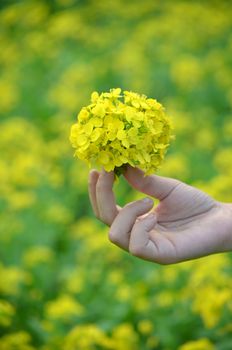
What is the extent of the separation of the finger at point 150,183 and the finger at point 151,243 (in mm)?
69

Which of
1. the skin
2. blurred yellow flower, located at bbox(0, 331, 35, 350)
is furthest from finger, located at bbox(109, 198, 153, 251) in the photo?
blurred yellow flower, located at bbox(0, 331, 35, 350)

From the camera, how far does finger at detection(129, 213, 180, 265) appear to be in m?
2.04

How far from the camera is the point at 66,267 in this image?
4.14 m

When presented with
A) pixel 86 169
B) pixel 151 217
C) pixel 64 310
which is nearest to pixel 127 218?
pixel 151 217

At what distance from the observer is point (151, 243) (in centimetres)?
208

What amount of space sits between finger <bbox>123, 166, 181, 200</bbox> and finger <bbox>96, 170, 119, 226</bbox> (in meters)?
0.06

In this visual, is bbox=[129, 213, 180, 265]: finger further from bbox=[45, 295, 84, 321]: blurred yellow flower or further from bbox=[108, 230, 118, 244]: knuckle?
bbox=[45, 295, 84, 321]: blurred yellow flower

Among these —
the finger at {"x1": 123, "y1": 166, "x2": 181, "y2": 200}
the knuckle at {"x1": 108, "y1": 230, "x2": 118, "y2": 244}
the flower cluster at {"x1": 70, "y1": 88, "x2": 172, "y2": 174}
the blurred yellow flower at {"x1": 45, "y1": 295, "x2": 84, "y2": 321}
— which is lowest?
the blurred yellow flower at {"x1": 45, "y1": 295, "x2": 84, "y2": 321}

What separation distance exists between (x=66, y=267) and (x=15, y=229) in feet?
1.10

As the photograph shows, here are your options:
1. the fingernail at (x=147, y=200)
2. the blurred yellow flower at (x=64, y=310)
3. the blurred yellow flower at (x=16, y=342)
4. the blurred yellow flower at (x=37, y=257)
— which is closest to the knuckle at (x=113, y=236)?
the fingernail at (x=147, y=200)

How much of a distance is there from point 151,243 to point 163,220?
144 mm

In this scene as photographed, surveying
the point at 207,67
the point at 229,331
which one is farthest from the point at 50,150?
the point at 229,331

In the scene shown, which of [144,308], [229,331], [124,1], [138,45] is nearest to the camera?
[229,331]

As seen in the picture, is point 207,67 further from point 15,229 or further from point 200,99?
point 15,229
